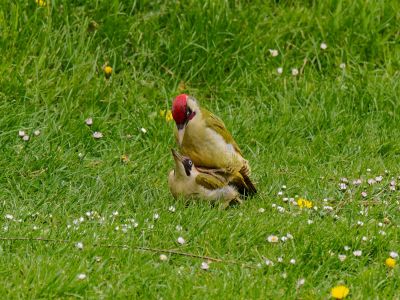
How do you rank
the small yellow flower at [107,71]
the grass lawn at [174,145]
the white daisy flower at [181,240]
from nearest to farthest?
the grass lawn at [174,145] < the white daisy flower at [181,240] < the small yellow flower at [107,71]

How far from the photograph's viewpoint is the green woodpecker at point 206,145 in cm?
634

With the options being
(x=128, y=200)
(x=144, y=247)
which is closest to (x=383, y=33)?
(x=128, y=200)

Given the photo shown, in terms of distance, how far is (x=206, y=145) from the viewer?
6375mm

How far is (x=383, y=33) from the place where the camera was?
29.3ft

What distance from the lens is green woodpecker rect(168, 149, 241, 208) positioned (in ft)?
20.1

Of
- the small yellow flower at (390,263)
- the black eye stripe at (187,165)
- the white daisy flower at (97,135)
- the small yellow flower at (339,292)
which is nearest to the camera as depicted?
the small yellow flower at (339,292)

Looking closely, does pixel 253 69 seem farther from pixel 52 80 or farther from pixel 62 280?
pixel 62 280

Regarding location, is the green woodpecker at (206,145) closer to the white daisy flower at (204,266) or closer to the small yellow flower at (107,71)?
the white daisy flower at (204,266)

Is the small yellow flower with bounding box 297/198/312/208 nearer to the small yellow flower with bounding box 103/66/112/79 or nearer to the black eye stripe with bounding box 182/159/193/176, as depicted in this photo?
the black eye stripe with bounding box 182/159/193/176

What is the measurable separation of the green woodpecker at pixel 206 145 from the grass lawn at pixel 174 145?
0.77 ft

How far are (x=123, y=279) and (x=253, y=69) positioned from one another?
12.5 ft

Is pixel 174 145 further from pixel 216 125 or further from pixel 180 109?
pixel 180 109

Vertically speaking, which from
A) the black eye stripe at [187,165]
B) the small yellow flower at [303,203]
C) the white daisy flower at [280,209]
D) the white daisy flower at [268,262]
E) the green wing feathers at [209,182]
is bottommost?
the small yellow flower at [303,203]

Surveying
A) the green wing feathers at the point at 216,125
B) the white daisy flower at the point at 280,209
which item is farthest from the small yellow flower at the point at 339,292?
the green wing feathers at the point at 216,125
